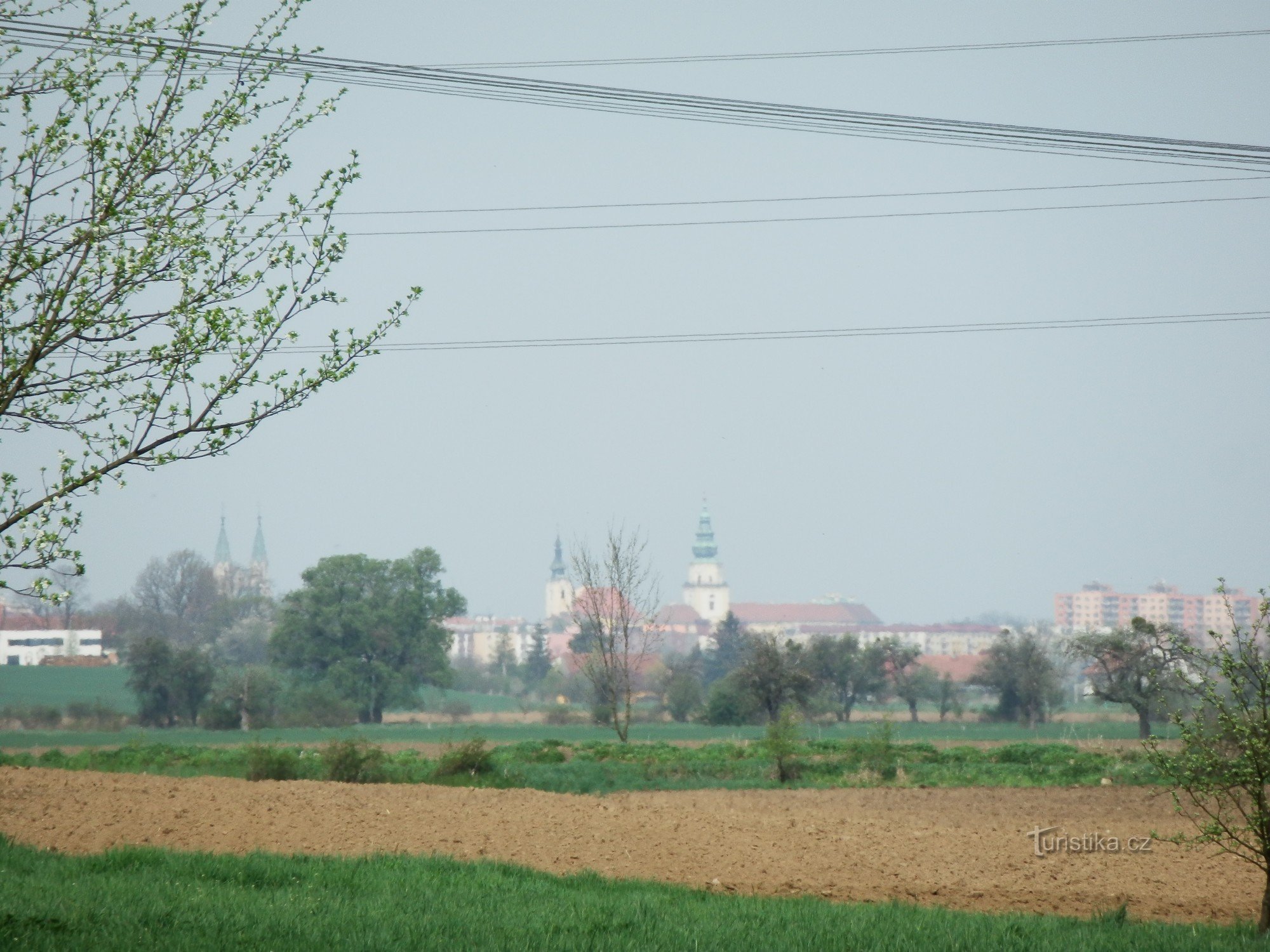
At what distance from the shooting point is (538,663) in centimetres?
10344

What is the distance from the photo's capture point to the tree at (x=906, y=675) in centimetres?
6412

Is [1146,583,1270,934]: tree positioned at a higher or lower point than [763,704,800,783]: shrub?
higher

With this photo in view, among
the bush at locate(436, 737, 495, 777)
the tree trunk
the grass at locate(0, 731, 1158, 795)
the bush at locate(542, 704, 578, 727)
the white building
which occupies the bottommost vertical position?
the bush at locate(542, 704, 578, 727)

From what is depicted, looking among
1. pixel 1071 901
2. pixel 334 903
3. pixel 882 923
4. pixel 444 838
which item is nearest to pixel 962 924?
pixel 882 923

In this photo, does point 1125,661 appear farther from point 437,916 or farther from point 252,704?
point 437,916

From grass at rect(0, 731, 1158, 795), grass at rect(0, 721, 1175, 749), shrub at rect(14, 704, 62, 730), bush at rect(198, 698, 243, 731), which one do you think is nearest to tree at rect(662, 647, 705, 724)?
grass at rect(0, 721, 1175, 749)

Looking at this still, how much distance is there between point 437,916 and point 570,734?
4160cm

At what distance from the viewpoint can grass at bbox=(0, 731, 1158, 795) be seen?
21828mm

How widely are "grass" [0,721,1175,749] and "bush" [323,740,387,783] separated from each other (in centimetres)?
1423

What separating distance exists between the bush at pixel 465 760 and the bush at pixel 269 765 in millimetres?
2881

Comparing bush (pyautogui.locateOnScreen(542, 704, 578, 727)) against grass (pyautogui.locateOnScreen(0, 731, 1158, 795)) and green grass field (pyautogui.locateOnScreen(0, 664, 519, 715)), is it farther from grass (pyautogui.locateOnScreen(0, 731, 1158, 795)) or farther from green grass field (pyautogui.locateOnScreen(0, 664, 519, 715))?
grass (pyautogui.locateOnScreen(0, 731, 1158, 795))

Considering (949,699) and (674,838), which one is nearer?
(674,838)

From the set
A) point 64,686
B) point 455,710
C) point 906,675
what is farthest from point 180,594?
point 906,675

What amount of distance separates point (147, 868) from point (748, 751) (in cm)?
2336
